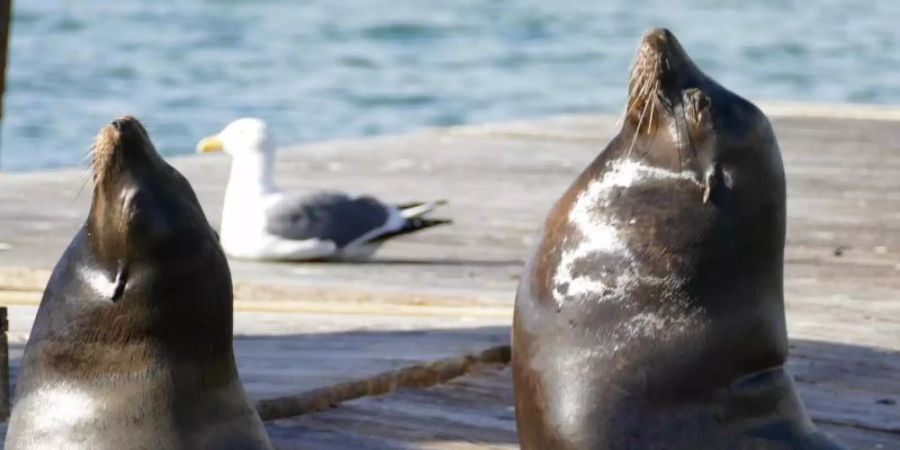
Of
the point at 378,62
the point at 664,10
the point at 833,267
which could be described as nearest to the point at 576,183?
the point at 833,267

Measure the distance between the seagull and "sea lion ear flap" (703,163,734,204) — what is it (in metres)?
3.58

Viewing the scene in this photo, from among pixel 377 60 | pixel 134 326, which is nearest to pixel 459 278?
pixel 134 326

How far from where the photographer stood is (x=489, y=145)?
11516 millimetres

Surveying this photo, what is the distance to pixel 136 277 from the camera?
4.14 meters

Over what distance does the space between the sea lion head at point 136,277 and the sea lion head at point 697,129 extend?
2.99 feet

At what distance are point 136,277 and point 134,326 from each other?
0.32 feet

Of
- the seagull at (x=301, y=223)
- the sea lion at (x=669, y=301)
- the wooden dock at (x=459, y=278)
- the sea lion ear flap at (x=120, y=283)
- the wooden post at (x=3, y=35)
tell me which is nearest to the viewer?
the sea lion ear flap at (x=120, y=283)

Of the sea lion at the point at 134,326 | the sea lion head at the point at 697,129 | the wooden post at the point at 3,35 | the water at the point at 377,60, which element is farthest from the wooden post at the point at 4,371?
the water at the point at 377,60

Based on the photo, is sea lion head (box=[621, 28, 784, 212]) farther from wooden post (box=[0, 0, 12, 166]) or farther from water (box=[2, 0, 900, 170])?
water (box=[2, 0, 900, 170])

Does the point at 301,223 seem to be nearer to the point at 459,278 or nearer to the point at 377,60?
the point at 459,278

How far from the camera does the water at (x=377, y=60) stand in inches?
798

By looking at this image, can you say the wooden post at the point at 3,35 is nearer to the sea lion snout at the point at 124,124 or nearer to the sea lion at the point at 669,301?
the sea lion snout at the point at 124,124

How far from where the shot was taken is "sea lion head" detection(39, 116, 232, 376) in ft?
13.6

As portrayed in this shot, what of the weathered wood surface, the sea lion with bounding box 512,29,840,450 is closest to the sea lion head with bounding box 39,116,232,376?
the sea lion with bounding box 512,29,840,450
